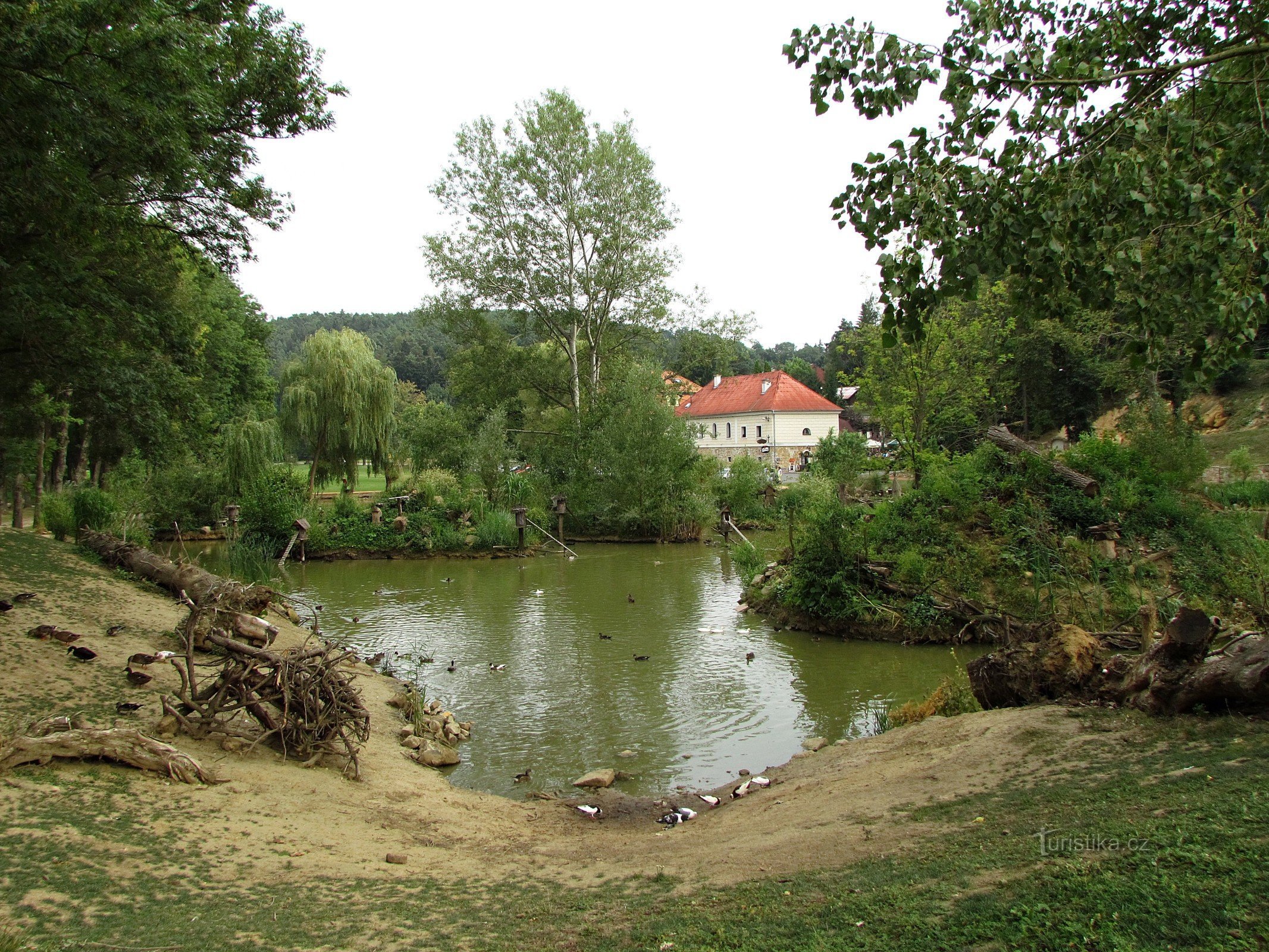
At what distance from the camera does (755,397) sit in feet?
196

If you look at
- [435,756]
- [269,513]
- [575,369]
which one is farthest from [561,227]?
[435,756]

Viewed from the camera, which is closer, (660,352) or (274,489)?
(274,489)

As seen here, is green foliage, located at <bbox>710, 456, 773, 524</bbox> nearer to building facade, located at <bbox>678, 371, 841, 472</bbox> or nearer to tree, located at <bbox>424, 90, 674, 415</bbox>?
tree, located at <bbox>424, 90, 674, 415</bbox>

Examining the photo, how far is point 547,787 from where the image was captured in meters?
8.20

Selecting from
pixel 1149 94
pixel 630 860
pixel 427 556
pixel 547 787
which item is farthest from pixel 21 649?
pixel 427 556

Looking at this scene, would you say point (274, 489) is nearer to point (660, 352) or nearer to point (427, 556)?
point (427, 556)

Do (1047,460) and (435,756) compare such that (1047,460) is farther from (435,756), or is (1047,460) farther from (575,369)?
(575,369)

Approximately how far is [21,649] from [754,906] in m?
8.14

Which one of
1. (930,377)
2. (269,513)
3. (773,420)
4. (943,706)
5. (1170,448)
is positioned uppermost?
(773,420)

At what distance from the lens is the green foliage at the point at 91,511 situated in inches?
621

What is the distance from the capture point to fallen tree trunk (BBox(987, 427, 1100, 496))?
51.9 feet

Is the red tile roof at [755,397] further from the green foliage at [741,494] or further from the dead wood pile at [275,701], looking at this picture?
the dead wood pile at [275,701]

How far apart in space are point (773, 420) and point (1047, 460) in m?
41.0

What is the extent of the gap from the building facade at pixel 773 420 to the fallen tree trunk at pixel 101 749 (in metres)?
49.2
